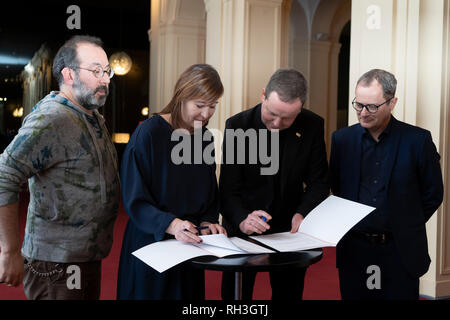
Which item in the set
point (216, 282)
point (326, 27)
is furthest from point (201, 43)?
point (216, 282)

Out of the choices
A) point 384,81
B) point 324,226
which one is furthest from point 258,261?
point 384,81

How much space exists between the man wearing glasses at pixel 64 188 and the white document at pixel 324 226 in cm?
79

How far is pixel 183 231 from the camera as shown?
204 cm

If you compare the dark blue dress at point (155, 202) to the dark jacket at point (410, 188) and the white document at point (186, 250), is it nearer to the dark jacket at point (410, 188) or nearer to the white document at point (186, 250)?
the white document at point (186, 250)

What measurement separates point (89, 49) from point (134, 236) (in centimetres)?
87

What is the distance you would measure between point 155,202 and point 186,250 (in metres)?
0.33

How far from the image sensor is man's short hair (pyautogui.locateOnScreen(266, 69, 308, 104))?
94.0 inches

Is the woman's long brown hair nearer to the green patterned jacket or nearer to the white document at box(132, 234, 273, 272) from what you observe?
the green patterned jacket

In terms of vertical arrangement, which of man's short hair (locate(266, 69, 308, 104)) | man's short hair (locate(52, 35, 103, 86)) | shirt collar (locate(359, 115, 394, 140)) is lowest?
shirt collar (locate(359, 115, 394, 140))

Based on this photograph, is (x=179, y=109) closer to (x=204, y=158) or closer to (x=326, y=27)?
(x=204, y=158)

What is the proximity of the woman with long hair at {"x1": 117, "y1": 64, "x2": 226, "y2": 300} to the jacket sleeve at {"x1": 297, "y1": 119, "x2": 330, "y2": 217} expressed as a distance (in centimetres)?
59

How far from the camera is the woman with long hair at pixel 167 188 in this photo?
2098 millimetres

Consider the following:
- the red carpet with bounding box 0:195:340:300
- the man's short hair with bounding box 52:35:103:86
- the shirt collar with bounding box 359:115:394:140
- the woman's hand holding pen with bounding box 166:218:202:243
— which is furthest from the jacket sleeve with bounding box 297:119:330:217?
the red carpet with bounding box 0:195:340:300

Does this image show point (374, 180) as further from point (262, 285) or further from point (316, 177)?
point (262, 285)
